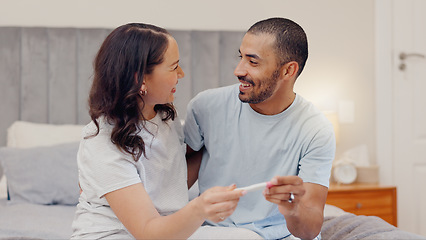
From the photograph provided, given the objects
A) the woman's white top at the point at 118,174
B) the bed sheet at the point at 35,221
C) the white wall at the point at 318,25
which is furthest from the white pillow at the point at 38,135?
the woman's white top at the point at 118,174

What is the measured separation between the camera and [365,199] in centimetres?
321

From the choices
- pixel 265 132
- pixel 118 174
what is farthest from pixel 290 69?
pixel 118 174

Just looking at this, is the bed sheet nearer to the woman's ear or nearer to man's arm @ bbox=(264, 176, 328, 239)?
the woman's ear

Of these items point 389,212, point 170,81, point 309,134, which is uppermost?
point 170,81

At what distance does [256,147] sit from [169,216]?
508 mm

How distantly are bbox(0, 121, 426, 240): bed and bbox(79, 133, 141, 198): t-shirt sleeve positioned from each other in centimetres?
64

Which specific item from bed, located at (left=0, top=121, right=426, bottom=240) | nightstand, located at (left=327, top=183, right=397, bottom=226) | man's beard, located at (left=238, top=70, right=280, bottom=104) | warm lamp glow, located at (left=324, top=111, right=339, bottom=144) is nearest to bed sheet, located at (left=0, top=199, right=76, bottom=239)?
bed, located at (left=0, top=121, right=426, bottom=240)

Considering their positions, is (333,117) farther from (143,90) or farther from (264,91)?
(143,90)

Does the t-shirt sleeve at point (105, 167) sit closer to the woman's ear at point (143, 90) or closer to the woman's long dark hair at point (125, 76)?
the woman's long dark hair at point (125, 76)

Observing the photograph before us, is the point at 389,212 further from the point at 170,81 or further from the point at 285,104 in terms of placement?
the point at 170,81

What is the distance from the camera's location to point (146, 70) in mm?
1386

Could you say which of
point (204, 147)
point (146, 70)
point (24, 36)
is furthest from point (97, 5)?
point (146, 70)

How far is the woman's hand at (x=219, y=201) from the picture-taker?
3.62ft

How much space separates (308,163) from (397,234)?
0.36 metres
